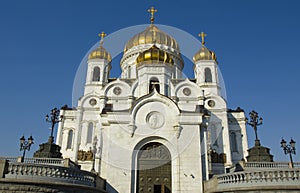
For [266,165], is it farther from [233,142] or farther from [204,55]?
[204,55]

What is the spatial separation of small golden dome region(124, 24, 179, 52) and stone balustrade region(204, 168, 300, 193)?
2469 cm

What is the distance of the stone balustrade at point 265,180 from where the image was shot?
11141mm

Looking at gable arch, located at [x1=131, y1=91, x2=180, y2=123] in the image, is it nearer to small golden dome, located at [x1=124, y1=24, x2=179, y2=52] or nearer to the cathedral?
the cathedral

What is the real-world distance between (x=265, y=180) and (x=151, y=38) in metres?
26.5

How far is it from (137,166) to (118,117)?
3.69 m

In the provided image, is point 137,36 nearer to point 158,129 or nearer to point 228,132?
point 228,132

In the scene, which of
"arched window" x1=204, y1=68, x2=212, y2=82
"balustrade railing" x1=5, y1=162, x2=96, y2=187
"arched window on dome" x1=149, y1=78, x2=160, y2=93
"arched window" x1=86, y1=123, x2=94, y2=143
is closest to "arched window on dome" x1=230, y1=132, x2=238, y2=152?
"arched window" x1=204, y1=68, x2=212, y2=82

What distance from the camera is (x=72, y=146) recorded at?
27.6 meters

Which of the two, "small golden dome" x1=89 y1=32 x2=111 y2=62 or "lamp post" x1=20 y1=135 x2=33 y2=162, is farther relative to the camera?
"small golden dome" x1=89 y1=32 x2=111 y2=62

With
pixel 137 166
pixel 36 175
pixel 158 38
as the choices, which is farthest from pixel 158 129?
pixel 158 38

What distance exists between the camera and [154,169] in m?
17.3

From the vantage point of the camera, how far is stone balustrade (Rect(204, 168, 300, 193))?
11141 mm

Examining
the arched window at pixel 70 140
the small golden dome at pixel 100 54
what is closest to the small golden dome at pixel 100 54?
the small golden dome at pixel 100 54

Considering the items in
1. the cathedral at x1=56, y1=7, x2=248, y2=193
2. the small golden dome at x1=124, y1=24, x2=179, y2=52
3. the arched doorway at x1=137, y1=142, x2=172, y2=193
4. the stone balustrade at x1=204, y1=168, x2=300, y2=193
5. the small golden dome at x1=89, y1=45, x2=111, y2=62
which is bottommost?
the stone balustrade at x1=204, y1=168, x2=300, y2=193
